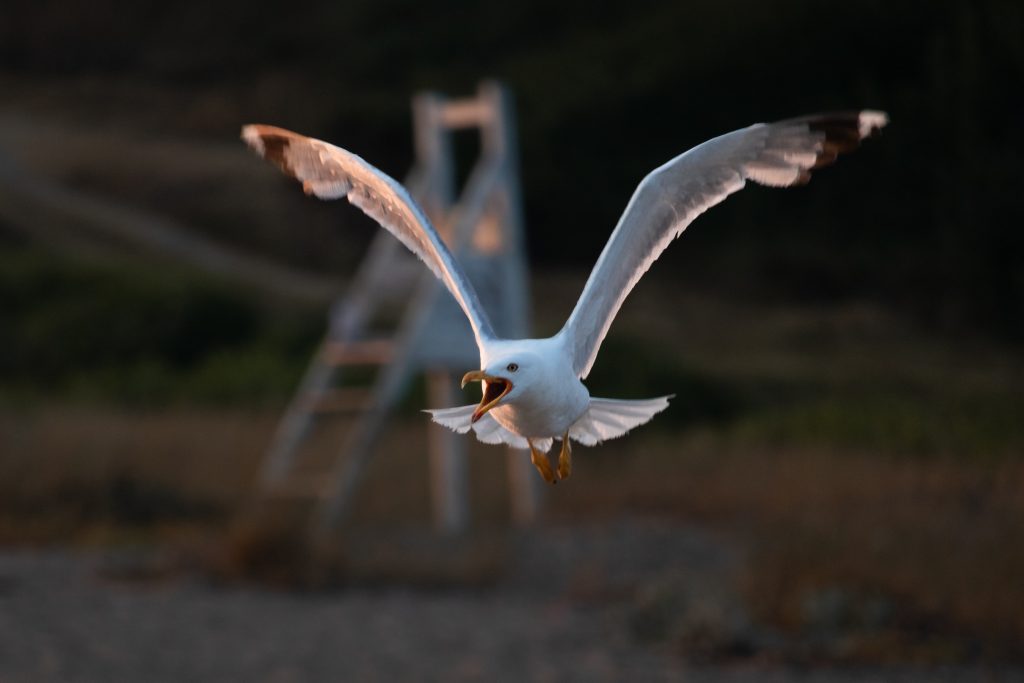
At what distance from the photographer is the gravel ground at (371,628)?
7.45m

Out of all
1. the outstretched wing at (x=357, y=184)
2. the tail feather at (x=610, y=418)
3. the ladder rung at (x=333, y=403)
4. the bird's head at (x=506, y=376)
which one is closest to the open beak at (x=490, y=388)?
the bird's head at (x=506, y=376)

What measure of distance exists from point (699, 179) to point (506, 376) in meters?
1.03

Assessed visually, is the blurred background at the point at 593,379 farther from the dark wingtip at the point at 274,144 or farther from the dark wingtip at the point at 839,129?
the dark wingtip at the point at 839,129

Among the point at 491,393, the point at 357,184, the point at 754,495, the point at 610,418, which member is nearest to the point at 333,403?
the point at 754,495

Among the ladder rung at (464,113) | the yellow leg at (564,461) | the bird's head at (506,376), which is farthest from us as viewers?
the ladder rung at (464,113)

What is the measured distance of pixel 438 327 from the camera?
10562 mm

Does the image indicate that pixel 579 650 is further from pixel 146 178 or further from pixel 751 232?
pixel 146 178

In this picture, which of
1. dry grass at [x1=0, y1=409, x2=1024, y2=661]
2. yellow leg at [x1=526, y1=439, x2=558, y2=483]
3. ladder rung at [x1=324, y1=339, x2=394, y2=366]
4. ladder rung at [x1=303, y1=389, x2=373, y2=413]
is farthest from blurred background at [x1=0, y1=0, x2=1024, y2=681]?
yellow leg at [x1=526, y1=439, x2=558, y2=483]

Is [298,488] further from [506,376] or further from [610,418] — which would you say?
[506,376]

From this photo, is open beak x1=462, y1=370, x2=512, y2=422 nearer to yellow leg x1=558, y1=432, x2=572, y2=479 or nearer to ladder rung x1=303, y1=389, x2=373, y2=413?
yellow leg x1=558, y1=432, x2=572, y2=479

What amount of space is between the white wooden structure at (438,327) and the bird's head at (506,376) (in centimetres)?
616

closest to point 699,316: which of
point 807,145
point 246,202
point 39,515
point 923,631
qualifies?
point 246,202

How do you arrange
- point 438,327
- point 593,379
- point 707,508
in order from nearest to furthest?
1. point 438,327
2. point 707,508
3. point 593,379

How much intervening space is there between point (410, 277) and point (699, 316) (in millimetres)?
12921
